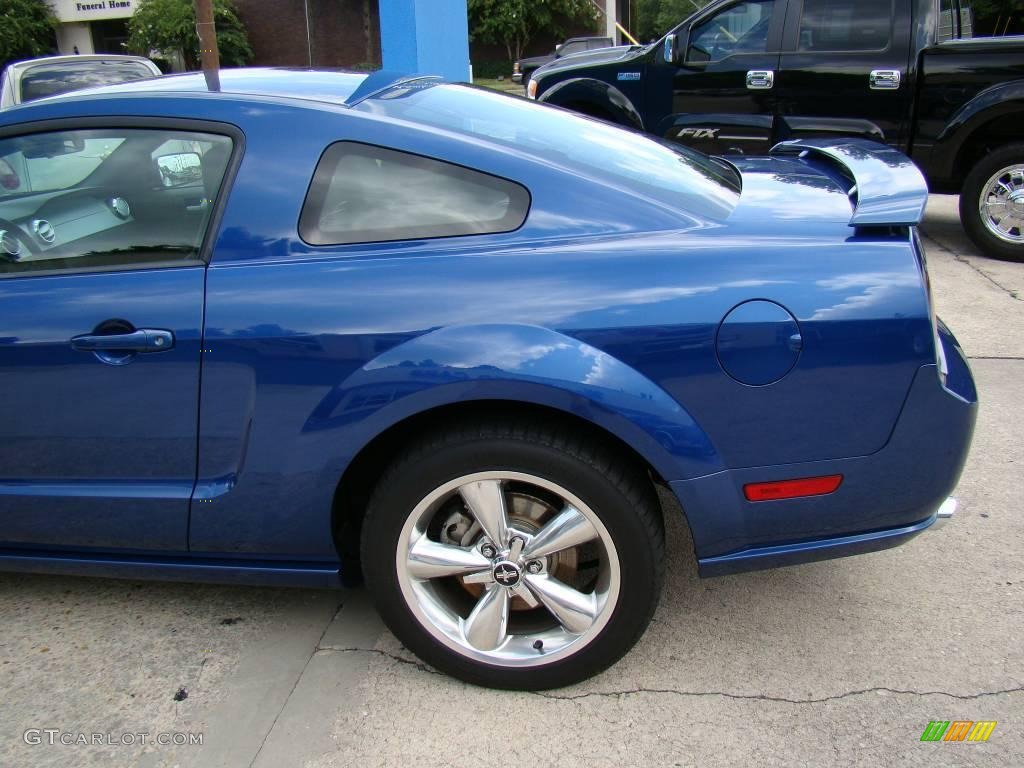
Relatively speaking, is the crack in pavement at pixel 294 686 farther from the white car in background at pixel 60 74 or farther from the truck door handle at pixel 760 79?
the truck door handle at pixel 760 79

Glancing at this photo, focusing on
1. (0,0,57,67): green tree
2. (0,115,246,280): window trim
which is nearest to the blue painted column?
(0,115,246,280): window trim

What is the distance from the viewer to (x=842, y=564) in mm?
3105

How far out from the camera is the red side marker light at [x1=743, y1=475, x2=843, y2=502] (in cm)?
228

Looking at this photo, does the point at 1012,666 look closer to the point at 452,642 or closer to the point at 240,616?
the point at 452,642

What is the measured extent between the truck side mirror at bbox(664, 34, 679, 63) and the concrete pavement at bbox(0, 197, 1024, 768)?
5.69 meters

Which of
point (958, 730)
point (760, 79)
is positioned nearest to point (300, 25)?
point (760, 79)

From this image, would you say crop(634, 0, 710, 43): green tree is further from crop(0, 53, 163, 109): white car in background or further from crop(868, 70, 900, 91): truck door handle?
crop(868, 70, 900, 91): truck door handle

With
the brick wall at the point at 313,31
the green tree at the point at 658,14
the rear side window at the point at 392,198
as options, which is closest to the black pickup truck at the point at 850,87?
the rear side window at the point at 392,198

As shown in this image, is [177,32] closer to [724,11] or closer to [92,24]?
[92,24]

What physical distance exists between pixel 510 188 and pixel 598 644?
124 centimetres

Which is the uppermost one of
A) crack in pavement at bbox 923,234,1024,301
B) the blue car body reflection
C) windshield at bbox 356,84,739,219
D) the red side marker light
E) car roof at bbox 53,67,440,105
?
car roof at bbox 53,67,440,105

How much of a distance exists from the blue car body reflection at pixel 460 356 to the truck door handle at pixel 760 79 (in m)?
5.14

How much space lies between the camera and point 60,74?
795 cm

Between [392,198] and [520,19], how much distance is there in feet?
106
